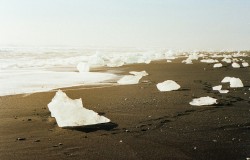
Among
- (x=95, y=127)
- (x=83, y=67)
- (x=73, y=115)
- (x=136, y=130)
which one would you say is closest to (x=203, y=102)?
(x=136, y=130)

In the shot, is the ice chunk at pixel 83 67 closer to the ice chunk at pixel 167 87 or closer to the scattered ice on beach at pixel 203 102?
the ice chunk at pixel 167 87

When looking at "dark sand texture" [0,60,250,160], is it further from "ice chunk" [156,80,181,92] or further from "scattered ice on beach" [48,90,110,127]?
"ice chunk" [156,80,181,92]

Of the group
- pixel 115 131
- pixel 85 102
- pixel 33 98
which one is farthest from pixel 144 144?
pixel 33 98

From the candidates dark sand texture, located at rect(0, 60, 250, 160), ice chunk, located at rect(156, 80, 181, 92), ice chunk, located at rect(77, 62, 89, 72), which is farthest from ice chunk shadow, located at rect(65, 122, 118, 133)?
ice chunk, located at rect(77, 62, 89, 72)

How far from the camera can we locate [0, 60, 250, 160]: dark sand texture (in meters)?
3.93

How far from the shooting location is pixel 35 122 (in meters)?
5.23

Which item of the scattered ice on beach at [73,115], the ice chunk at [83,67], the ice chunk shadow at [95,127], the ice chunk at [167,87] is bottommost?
the ice chunk at [83,67]

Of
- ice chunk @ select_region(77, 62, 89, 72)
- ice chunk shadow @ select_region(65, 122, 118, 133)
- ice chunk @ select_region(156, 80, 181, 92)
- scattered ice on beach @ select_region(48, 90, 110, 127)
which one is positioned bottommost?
ice chunk @ select_region(77, 62, 89, 72)

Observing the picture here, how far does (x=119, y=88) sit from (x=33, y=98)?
210 centimetres

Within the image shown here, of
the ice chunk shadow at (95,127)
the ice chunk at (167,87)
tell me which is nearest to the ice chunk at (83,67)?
the ice chunk at (167,87)

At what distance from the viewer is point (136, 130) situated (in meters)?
4.79

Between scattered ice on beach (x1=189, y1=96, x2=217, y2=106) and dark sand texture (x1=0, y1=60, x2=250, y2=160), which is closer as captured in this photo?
dark sand texture (x1=0, y1=60, x2=250, y2=160)

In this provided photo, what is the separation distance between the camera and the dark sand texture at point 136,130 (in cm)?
393

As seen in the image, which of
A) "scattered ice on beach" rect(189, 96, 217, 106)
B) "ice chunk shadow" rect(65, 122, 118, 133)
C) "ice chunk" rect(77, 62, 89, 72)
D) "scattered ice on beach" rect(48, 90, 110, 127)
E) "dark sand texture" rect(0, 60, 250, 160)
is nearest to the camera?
"dark sand texture" rect(0, 60, 250, 160)
